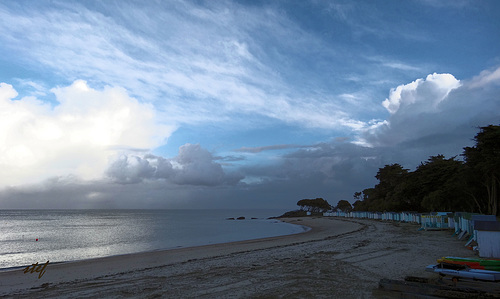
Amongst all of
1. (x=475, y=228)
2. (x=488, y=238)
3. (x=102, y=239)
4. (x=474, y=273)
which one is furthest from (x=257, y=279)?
(x=102, y=239)

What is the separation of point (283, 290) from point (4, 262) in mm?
20213

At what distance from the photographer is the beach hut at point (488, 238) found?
11516 mm

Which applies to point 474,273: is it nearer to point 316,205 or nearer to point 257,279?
point 257,279

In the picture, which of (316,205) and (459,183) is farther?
(316,205)

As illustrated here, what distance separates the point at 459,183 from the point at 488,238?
89.9ft

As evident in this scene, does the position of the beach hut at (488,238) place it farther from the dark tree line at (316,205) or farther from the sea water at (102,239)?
the dark tree line at (316,205)

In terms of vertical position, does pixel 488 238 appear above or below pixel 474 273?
above

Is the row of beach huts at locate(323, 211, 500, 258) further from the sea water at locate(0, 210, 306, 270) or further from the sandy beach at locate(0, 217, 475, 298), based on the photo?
the sea water at locate(0, 210, 306, 270)

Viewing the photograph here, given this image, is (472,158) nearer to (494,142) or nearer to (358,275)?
(494,142)

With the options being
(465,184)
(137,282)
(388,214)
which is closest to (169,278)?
(137,282)

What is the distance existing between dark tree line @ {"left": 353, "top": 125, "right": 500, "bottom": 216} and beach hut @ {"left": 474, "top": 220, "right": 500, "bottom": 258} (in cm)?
1692

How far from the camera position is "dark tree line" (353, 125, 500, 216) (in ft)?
87.7

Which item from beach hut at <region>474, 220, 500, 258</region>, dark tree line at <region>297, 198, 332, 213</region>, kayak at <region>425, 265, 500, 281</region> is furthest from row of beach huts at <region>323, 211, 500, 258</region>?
dark tree line at <region>297, 198, 332, 213</region>

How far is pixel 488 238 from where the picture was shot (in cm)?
1171
